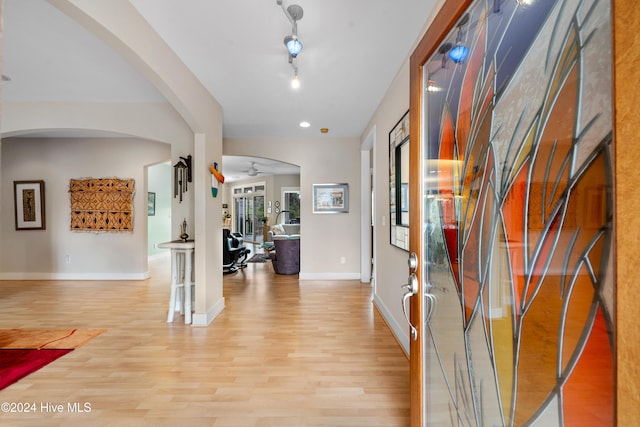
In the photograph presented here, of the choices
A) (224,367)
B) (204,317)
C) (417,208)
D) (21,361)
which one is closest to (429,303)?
(417,208)

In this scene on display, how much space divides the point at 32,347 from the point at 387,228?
367 centimetres

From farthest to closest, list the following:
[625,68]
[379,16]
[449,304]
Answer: [379,16]
[449,304]
[625,68]

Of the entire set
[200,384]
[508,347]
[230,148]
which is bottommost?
[200,384]

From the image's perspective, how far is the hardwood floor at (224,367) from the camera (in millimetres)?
1666

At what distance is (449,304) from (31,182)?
6.87m

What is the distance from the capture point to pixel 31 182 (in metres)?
4.76

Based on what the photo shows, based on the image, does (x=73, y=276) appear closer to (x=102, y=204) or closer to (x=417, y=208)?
(x=102, y=204)

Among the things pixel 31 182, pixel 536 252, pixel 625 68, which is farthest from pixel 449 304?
pixel 31 182

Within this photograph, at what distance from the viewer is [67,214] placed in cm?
485

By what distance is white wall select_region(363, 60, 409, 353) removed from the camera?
8.16ft

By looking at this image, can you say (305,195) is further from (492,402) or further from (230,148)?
(492,402)

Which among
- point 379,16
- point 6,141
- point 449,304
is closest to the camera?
point 449,304

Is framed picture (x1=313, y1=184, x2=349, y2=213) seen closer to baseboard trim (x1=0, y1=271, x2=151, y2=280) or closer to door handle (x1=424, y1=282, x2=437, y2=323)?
baseboard trim (x1=0, y1=271, x2=151, y2=280)

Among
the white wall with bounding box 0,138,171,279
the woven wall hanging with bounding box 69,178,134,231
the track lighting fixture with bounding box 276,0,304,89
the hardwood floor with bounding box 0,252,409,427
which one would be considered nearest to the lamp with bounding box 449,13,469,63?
the track lighting fixture with bounding box 276,0,304,89
